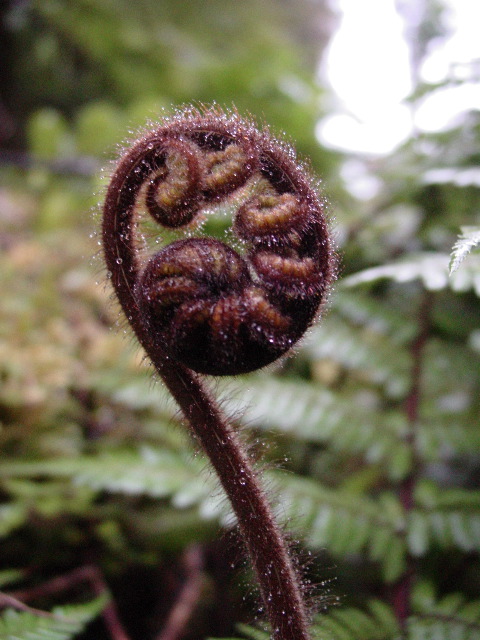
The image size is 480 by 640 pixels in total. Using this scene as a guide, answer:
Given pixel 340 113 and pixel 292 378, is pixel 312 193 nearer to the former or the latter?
pixel 292 378

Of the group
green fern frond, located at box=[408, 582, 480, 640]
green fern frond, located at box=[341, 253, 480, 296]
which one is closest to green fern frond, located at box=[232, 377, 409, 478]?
green fern frond, located at box=[408, 582, 480, 640]

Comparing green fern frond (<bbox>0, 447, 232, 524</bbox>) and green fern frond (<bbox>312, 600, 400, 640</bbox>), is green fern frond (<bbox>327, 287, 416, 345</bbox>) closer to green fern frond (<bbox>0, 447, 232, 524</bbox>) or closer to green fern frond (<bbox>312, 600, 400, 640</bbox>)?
green fern frond (<bbox>0, 447, 232, 524</bbox>)

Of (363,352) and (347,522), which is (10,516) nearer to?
(347,522)

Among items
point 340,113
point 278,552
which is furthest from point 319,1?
point 278,552

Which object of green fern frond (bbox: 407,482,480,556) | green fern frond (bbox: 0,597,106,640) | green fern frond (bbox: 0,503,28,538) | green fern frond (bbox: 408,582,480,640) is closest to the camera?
green fern frond (bbox: 0,597,106,640)

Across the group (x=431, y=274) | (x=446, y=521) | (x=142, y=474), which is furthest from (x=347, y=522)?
(x=431, y=274)

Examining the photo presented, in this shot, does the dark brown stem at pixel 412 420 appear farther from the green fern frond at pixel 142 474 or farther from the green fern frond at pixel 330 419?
the green fern frond at pixel 142 474
